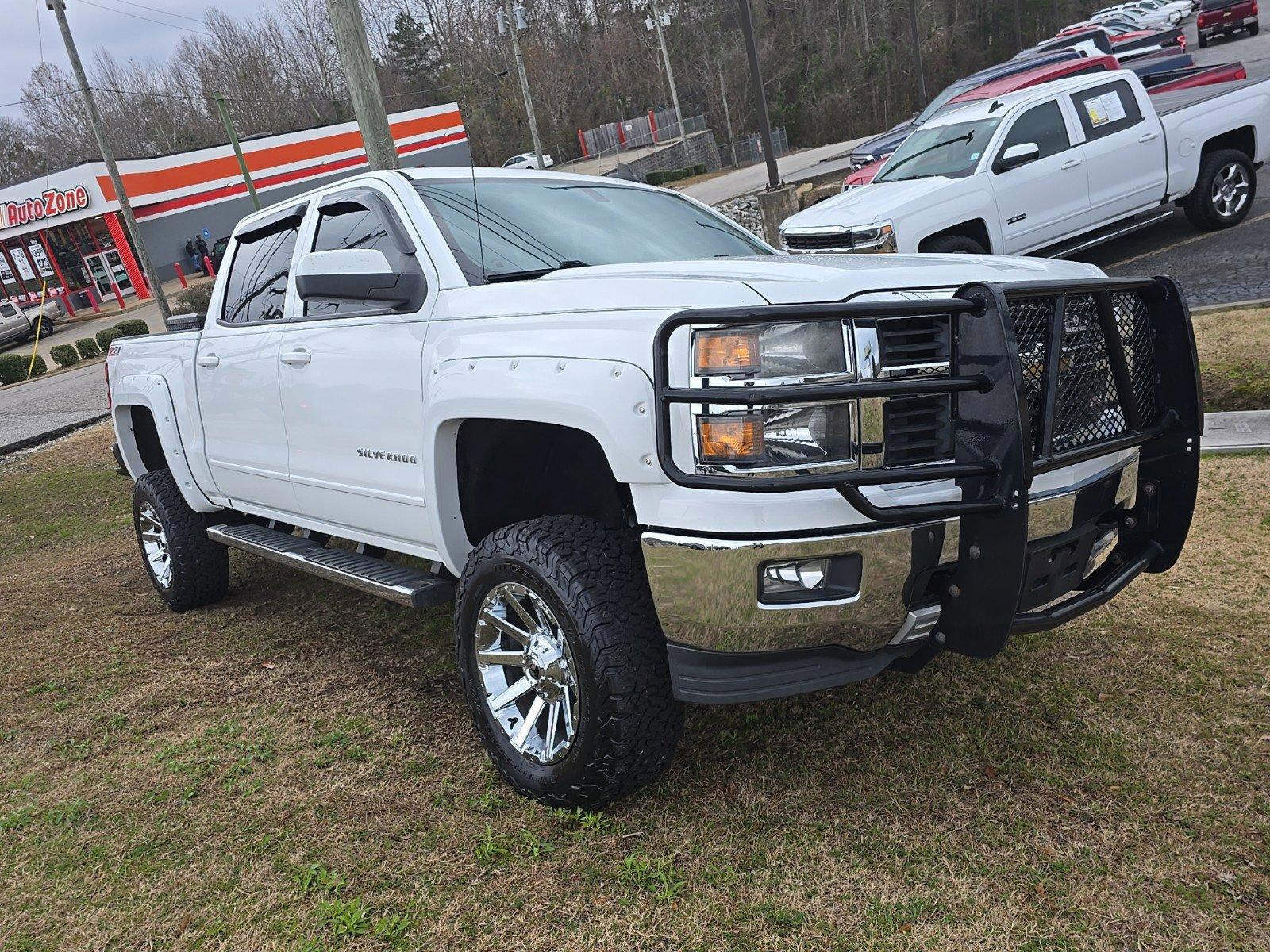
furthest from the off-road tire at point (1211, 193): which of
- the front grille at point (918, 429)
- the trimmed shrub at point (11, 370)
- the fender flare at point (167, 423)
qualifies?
the trimmed shrub at point (11, 370)

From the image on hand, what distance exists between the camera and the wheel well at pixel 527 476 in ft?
10.6

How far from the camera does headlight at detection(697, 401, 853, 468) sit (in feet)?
7.72

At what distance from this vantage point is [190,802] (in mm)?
3314

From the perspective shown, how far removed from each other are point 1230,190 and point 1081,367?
920 cm

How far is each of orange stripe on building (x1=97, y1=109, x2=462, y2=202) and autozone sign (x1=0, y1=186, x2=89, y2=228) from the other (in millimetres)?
988

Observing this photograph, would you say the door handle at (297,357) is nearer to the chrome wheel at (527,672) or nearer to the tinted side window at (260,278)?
the tinted side window at (260,278)

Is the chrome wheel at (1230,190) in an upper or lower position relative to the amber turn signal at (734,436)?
lower

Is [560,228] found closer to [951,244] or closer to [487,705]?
[487,705]

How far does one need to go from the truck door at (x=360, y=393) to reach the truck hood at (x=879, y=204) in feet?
19.9

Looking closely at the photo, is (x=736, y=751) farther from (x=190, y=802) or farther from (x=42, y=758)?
(x=42, y=758)

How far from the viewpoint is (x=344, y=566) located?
12.7ft

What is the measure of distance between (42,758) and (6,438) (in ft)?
38.6

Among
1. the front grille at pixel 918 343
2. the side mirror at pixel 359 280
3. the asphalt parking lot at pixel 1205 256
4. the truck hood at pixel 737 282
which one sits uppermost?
the side mirror at pixel 359 280

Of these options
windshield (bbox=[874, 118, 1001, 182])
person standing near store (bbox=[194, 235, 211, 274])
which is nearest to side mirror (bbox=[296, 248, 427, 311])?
windshield (bbox=[874, 118, 1001, 182])
